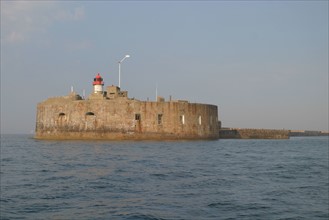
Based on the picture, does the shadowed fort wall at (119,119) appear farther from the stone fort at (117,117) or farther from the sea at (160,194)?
the sea at (160,194)

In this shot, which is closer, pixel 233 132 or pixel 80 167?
A: pixel 80 167

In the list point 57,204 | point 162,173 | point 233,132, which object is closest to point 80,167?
point 162,173

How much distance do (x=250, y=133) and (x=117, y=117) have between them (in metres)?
29.7

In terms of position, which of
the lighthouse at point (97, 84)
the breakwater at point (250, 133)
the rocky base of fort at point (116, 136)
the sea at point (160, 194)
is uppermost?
the lighthouse at point (97, 84)

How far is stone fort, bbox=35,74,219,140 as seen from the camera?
113 feet

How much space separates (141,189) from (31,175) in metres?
4.68

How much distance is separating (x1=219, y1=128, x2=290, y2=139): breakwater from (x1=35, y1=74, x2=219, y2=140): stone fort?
1669cm

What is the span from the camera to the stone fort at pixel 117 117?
34.5 meters

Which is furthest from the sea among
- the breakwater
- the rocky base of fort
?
the breakwater

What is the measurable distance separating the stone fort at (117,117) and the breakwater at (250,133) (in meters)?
16.7

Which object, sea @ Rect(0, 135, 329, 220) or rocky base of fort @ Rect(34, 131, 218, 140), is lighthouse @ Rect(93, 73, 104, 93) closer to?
rocky base of fort @ Rect(34, 131, 218, 140)

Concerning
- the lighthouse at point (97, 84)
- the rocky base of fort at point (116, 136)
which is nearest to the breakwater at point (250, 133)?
the rocky base of fort at point (116, 136)

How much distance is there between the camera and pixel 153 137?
114 ft

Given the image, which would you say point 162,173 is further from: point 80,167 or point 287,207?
point 287,207
